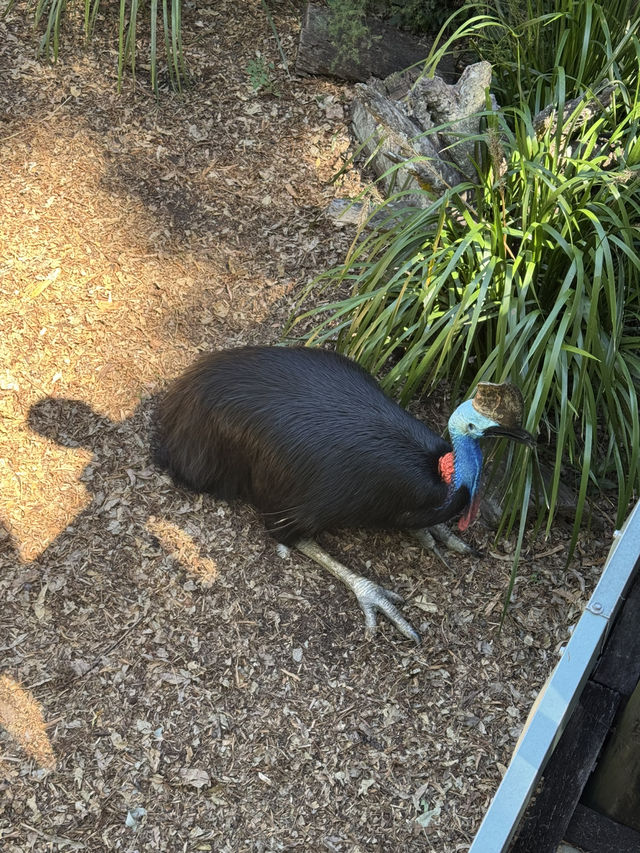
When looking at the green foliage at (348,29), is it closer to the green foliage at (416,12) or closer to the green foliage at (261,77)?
the green foliage at (416,12)

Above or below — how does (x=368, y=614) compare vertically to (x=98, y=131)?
below

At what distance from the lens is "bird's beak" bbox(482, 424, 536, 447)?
102 inches

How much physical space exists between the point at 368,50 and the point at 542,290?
69.1 inches

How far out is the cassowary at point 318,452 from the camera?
2.86m

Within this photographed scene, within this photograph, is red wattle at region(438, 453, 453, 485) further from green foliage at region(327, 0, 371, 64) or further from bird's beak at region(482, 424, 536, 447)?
green foliage at region(327, 0, 371, 64)

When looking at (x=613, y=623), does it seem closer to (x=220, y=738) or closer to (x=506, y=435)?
(x=506, y=435)

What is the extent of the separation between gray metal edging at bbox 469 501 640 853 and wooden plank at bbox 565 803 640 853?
0.11m

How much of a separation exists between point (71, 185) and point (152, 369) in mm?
982

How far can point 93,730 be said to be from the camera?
2748 millimetres

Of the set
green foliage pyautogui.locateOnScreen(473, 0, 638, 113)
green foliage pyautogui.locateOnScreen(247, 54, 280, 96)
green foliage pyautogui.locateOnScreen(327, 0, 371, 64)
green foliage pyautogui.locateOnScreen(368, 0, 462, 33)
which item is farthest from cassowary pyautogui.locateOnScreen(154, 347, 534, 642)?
green foliage pyautogui.locateOnScreen(368, 0, 462, 33)

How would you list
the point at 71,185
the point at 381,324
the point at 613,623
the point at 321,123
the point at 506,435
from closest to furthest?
the point at 613,623 < the point at 506,435 < the point at 381,324 < the point at 71,185 < the point at 321,123

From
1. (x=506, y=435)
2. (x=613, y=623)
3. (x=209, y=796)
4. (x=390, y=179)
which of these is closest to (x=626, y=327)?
(x=506, y=435)

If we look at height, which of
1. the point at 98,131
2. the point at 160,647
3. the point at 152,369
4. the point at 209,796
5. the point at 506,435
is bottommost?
the point at 209,796

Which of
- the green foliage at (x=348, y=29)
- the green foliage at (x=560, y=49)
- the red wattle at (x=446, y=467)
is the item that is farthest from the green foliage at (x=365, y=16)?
the red wattle at (x=446, y=467)
